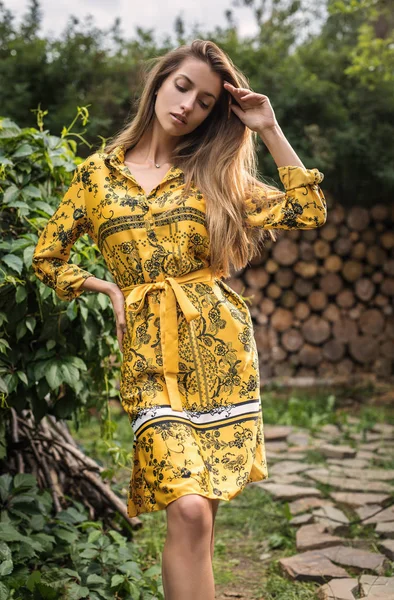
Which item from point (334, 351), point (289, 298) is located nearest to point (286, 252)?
point (289, 298)

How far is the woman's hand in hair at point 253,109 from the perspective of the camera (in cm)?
216

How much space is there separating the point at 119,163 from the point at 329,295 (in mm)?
5062

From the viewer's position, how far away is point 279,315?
6930 millimetres

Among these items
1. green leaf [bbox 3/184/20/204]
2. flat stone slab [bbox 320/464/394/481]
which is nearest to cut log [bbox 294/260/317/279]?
flat stone slab [bbox 320/464/394/481]

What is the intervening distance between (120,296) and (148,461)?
497 mm

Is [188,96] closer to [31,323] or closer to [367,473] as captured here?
[31,323]

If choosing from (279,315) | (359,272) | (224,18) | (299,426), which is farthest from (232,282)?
(224,18)

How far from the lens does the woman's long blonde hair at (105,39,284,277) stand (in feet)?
6.88

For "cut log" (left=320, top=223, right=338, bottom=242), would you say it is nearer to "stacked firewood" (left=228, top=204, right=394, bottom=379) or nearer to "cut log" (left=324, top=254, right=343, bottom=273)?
"stacked firewood" (left=228, top=204, right=394, bottom=379)

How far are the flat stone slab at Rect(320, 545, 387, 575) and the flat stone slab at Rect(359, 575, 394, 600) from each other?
13cm

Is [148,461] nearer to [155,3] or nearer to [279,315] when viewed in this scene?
[279,315]

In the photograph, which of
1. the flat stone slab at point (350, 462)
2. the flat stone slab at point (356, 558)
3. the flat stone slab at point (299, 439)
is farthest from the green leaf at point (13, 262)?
the flat stone slab at point (299, 439)

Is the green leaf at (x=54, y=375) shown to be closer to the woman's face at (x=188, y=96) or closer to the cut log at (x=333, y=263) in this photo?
the woman's face at (x=188, y=96)

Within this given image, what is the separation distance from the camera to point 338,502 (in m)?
3.68
